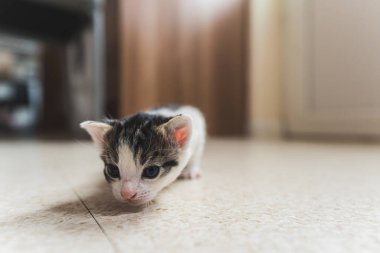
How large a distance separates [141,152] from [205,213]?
0.20 meters

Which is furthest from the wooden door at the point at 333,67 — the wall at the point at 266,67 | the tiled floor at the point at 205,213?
the tiled floor at the point at 205,213

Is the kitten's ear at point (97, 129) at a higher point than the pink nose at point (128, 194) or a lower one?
higher

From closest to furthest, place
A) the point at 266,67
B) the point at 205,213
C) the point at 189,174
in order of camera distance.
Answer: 1. the point at 205,213
2. the point at 189,174
3. the point at 266,67

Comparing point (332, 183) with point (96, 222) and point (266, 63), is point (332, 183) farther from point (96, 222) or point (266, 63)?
point (266, 63)

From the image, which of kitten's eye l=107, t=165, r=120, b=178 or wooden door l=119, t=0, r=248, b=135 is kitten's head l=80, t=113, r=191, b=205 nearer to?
kitten's eye l=107, t=165, r=120, b=178

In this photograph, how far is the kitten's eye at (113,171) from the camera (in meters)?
0.81

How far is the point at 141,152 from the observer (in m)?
0.79

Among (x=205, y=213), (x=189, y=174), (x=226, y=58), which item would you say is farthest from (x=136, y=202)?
(x=226, y=58)

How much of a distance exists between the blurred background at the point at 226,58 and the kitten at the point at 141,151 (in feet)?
4.61

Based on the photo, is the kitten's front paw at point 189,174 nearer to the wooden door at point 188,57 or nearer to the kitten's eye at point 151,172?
the kitten's eye at point 151,172

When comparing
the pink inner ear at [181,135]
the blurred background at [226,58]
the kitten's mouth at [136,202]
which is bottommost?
the kitten's mouth at [136,202]

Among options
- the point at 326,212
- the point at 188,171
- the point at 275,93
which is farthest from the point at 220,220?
the point at 275,93

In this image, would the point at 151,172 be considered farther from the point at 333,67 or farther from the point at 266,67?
the point at 266,67

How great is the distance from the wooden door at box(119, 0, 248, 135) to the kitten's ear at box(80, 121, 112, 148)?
1367mm
